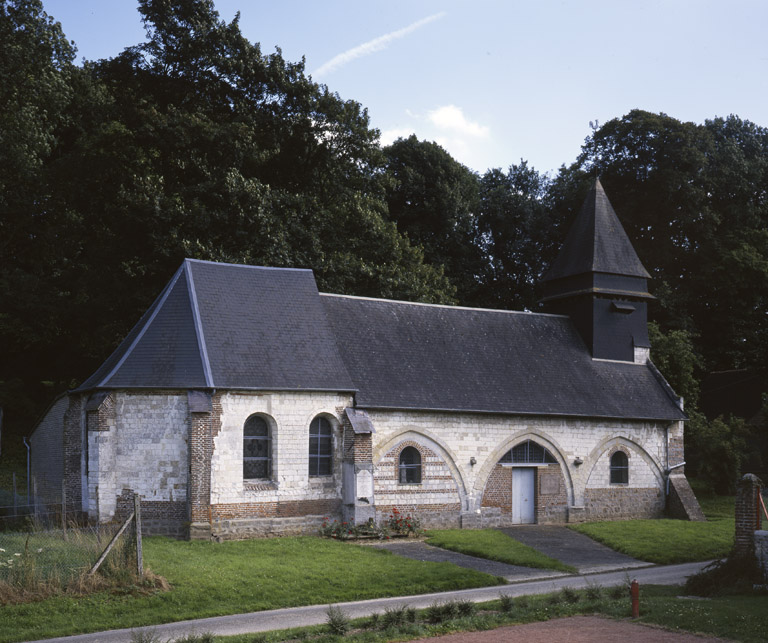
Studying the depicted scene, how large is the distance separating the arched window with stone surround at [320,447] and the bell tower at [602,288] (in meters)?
11.9

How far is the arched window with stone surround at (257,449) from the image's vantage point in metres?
24.0

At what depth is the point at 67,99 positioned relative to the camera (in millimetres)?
31516

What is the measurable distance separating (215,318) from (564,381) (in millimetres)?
12646

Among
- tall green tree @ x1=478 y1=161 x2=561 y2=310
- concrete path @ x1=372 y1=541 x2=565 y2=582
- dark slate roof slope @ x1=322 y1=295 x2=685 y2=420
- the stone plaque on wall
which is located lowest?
concrete path @ x1=372 y1=541 x2=565 y2=582

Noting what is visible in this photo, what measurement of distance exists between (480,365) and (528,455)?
339 centimetres

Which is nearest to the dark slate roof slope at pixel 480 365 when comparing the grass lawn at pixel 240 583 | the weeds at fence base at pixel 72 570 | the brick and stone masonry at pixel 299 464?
the brick and stone masonry at pixel 299 464

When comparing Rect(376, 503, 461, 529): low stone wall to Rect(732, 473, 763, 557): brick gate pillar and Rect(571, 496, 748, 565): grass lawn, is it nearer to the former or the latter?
Rect(571, 496, 748, 565): grass lawn

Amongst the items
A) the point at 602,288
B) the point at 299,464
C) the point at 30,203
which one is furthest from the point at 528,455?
the point at 30,203

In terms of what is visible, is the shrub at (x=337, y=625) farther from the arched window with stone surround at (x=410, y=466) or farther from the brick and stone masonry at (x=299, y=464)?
the arched window with stone surround at (x=410, y=466)

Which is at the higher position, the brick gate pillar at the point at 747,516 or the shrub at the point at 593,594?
the brick gate pillar at the point at 747,516

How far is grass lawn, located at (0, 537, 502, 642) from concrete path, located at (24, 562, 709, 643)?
0.35m

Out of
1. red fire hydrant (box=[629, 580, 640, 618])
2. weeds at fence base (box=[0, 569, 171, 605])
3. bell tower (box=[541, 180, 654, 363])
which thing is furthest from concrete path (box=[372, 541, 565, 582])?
bell tower (box=[541, 180, 654, 363])

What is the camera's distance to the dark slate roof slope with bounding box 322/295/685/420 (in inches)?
1058

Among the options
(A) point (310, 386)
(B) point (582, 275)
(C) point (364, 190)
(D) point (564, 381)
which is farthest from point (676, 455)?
(C) point (364, 190)
